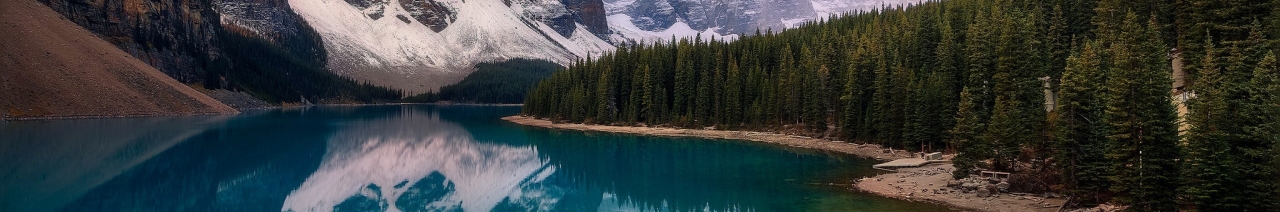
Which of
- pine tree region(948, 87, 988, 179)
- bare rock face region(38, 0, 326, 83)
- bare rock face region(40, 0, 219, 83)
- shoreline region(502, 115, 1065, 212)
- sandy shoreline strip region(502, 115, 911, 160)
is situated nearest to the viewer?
shoreline region(502, 115, 1065, 212)

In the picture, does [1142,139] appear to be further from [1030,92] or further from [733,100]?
[733,100]

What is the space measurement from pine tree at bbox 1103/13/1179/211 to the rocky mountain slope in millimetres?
105781

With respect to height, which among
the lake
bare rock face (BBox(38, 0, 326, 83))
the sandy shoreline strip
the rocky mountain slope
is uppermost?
bare rock face (BBox(38, 0, 326, 83))

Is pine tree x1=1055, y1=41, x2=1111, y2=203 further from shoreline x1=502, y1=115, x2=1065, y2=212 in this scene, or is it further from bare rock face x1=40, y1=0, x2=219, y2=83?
bare rock face x1=40, y1=0, x2=219, y2=83

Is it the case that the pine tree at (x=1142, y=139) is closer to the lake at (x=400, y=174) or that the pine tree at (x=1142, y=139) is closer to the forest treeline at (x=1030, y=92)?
the forest treeline at (x=1030, y=92)

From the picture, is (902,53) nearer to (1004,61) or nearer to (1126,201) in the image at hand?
(1004,61)

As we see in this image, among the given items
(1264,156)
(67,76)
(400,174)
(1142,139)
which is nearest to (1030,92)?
(1142,139)

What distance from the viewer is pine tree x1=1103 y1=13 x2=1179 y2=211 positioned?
988 inches

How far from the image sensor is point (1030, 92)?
46.8m

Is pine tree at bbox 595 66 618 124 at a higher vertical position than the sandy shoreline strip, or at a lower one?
higher

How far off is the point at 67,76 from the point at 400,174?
78.4m

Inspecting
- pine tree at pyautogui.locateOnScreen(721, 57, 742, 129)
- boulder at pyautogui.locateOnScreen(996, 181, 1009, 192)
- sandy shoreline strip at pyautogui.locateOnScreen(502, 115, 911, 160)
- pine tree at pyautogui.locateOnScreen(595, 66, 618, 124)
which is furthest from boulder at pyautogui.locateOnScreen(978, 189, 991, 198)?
pine tree at pyautogui.locateOnScreen(595, 66, 618, 124)

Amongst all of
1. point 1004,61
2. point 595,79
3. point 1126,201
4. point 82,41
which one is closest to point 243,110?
point 82,41

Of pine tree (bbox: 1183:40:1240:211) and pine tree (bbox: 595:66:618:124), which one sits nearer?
pine tree (bbox: 1183:40:1240:211)
